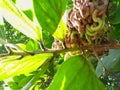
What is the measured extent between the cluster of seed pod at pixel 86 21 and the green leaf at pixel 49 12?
0.11ft

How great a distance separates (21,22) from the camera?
1039 mm

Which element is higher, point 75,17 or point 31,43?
point 75,17

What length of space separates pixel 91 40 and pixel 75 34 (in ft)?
0.15

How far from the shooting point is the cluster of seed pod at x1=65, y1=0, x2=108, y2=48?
912 millimetres

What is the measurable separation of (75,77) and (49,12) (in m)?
0.19

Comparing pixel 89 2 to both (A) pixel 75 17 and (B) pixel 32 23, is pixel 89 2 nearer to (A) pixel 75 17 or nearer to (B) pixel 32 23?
(A) pixel 75 17

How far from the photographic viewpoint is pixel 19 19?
1034 mm

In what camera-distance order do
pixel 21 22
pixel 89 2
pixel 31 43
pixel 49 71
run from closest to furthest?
1. pixel 89 2
2. pixel 21 22
3. pixel 31 43
4. pixel 49 71

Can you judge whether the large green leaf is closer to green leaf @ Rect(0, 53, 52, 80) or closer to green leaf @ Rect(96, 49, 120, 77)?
green leaf @ Rect(0, 53, 52, 80)

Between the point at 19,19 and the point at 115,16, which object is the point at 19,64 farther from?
the point at 115,16

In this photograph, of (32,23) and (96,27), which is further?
(32,23)

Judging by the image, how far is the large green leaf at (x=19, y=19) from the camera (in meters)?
1.03

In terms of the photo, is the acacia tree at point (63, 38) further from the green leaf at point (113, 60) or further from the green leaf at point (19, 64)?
the green leaf at point (113, 60)

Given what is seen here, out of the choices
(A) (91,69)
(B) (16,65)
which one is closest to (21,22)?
(B) (16,65)
